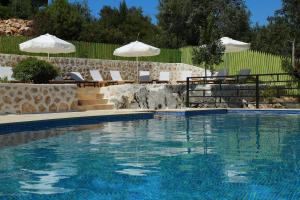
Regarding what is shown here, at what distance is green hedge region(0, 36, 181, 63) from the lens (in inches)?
741

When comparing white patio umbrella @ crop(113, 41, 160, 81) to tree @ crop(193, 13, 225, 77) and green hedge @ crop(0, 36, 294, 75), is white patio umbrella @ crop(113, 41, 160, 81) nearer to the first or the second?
tree @ crop(193, 13, 225, 77)

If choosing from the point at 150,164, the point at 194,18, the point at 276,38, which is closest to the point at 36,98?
the point at 150,164

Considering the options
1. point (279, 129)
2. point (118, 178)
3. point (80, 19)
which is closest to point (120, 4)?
point (80, 19)

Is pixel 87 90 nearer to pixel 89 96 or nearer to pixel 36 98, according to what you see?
pixel 89 96

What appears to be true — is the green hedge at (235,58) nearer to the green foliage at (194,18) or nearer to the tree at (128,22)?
the green foliage at (194,18)

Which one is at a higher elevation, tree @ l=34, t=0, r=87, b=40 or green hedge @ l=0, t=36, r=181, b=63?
tree @ l=34, t=0, r=87, b=40

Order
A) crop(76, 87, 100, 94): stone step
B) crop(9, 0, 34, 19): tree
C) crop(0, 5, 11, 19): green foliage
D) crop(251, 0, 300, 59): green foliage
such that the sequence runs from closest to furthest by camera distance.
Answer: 1. crop(76, 87, 100, 94): stone step
2. crop(251, 0, 300, 59): green foliage
3. crop(0, 5, 11, 19): green foliage
4. crop(9, 0, 34, 19): tree

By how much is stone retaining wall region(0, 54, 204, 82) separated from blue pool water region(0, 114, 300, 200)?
1034 cm

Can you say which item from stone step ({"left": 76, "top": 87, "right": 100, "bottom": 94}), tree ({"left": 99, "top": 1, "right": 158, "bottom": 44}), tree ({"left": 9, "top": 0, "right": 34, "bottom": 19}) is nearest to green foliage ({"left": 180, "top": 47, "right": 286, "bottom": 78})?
stone step ({"left": 76, "top": 87, "right": 100, "bottom": 94})

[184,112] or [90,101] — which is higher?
[90,101]

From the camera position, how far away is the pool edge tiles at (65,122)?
28.4 ft

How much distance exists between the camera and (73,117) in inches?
402

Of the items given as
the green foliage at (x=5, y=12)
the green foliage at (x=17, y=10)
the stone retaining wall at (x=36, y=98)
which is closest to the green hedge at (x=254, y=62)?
the stone retaining wall at (x=36, y=98)

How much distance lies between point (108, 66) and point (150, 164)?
665 inches
